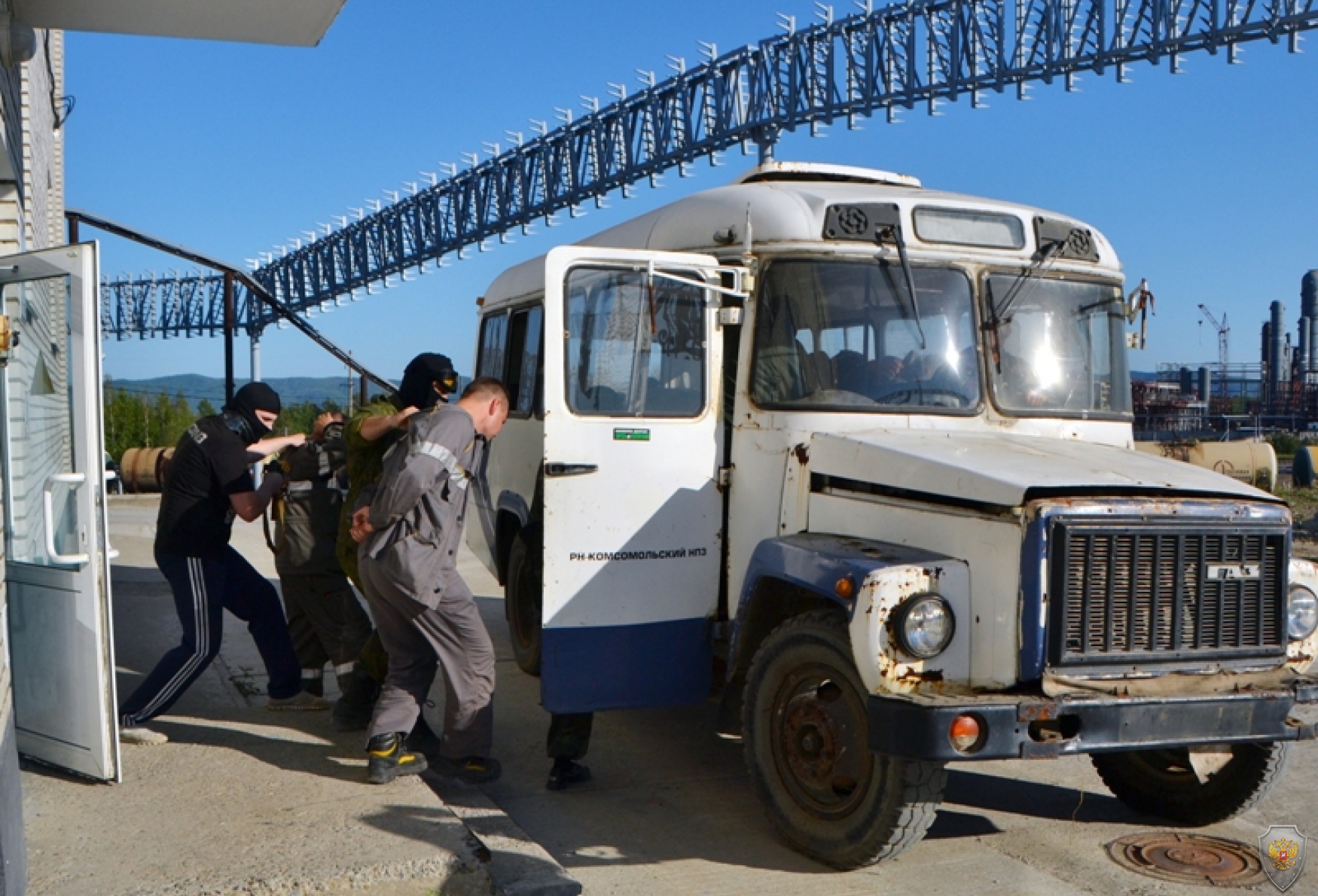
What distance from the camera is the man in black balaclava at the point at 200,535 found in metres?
6.02

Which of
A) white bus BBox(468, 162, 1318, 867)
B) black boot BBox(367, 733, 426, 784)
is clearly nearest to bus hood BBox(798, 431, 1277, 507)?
white bus BBox(468, 162, 1318, 867)

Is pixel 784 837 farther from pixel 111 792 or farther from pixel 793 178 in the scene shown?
pixel 793 178

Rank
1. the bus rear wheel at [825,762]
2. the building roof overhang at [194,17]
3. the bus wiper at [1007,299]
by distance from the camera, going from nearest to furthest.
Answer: the bus rear wheel at [825,762] < the bus wiper at [1007,299] < the building roof overhang at [194,17]

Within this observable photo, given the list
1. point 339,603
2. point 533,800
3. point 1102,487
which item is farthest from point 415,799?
point 1102,487

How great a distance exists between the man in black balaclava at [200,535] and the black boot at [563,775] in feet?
5.71

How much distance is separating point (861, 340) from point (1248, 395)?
5042 cm

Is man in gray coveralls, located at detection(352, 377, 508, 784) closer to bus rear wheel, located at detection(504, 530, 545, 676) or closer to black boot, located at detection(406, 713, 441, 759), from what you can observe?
black boot, located at detection(406, 713, 441, 759)

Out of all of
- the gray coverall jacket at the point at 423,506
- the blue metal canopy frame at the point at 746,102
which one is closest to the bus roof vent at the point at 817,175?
the gray coverall jacket at the point at 423,506

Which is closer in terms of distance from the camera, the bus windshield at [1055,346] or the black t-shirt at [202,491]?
the bus windshield at [1055,346]

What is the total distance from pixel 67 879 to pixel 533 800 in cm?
207

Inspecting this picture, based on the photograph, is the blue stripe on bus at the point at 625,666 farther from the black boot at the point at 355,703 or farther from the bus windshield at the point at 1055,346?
the bus windshield at the point at 1055,346

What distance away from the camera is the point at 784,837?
493cm

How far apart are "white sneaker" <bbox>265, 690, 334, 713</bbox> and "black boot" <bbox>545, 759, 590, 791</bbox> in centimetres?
158

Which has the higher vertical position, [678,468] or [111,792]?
[678,468]
